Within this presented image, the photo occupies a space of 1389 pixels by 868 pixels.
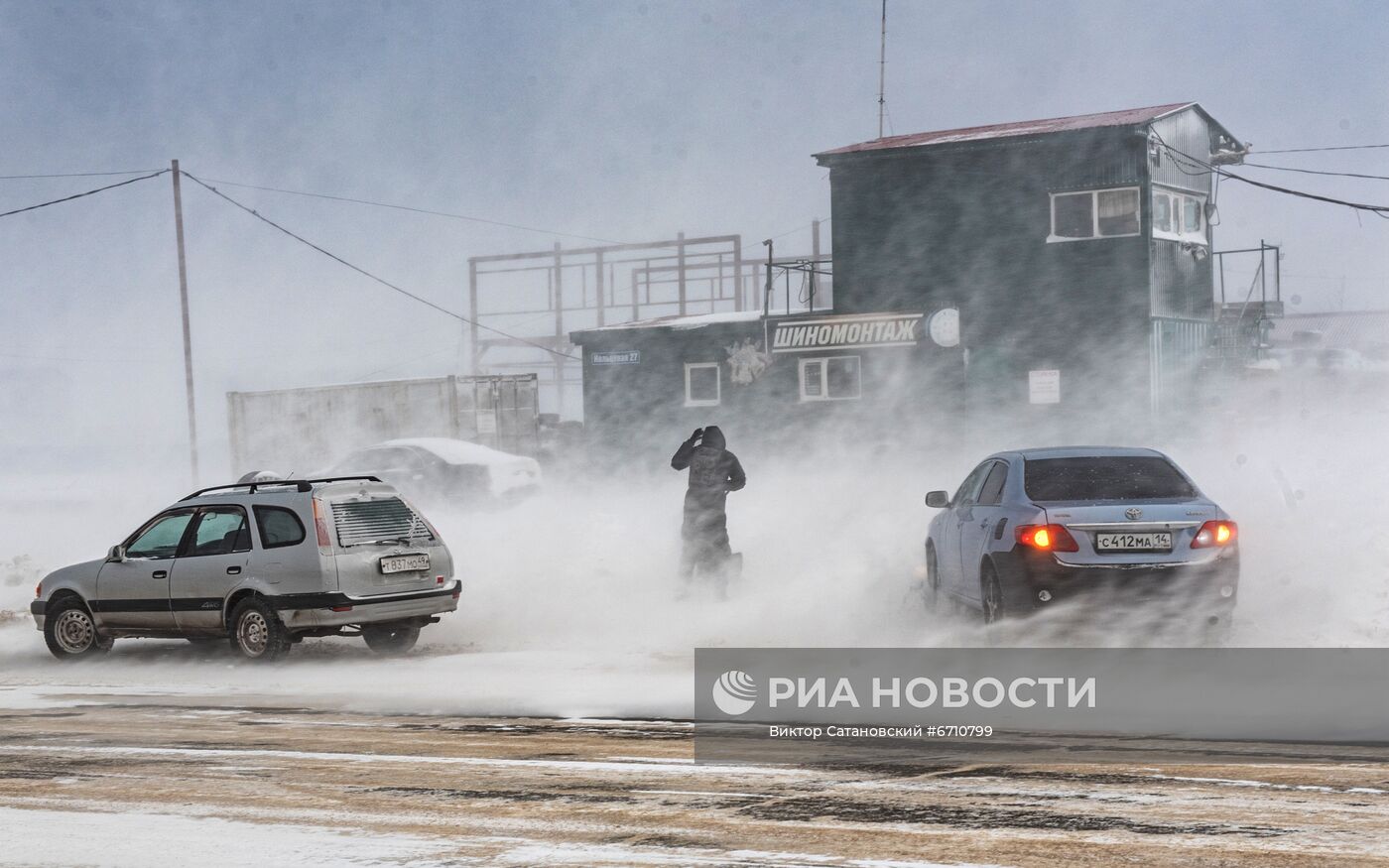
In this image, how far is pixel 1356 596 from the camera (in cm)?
1184

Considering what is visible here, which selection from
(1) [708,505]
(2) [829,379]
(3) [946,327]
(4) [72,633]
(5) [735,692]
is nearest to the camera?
(5) [735,692]

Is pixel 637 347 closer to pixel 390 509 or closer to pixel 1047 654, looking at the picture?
pixel 390 509

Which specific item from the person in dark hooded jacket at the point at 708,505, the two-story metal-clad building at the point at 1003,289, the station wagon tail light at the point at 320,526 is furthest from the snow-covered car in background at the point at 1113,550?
the two-story metal-clad building at the point at 1003,289

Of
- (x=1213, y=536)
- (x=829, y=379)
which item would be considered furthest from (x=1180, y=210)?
(x=1213, y=536)

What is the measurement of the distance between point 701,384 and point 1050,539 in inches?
1032

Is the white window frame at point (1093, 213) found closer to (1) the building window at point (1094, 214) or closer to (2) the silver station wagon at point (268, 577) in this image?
(1) the building window at point (1094, 214)

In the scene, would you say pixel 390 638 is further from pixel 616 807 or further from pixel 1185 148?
pixel 1185 148

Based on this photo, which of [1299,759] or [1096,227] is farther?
[1096,227]

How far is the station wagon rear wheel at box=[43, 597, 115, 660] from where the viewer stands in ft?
40.3

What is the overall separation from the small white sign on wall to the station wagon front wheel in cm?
2271

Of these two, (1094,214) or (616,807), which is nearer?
(616,807)

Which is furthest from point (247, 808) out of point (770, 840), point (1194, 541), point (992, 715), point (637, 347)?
point (637, 347)

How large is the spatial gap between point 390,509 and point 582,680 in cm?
288

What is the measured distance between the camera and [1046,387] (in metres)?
31.2
